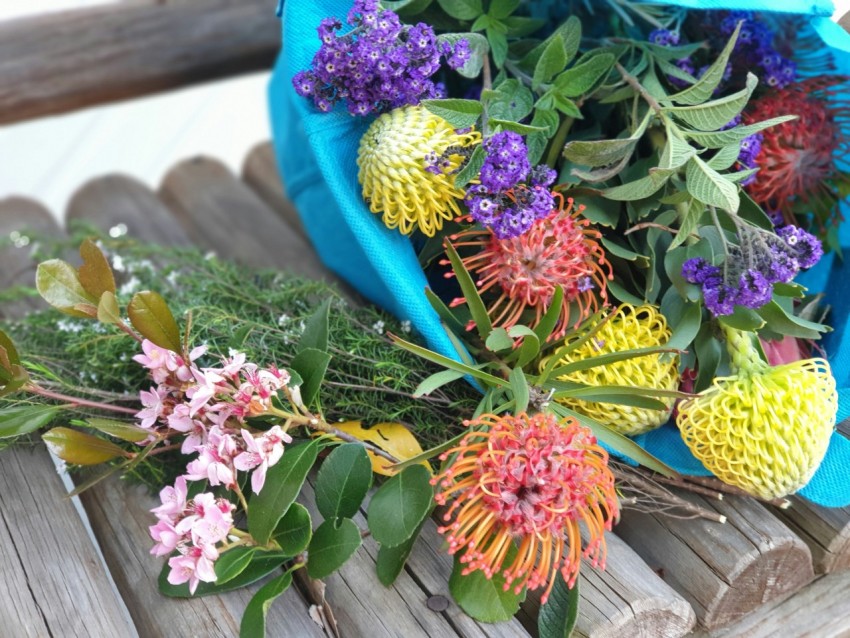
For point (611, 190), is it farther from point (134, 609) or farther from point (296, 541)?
point (134, 609)

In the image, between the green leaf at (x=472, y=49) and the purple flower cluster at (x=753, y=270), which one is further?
the green leaf at (x=472, y=49)

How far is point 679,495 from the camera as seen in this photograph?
2.46ft

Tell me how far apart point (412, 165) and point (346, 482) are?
0.25 metres

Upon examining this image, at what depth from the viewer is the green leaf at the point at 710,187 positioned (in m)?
0.61

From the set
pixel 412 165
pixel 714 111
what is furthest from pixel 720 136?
pixel 412 165

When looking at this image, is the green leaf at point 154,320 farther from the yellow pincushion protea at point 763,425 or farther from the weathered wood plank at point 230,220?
the weathered wood plank at point 230,220

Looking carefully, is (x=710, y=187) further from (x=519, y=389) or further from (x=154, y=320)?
(x=154, y=320)

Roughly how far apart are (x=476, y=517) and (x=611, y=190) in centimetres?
29

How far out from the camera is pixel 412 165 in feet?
2.16

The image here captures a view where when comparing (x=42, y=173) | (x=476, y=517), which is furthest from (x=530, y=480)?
(x=42, y=173)

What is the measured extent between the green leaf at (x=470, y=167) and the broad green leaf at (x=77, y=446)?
0.34 m

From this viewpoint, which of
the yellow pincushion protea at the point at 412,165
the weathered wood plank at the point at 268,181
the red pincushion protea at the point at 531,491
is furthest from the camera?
the weathered wood plank at the point at 268,181

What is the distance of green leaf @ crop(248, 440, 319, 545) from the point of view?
0.60m

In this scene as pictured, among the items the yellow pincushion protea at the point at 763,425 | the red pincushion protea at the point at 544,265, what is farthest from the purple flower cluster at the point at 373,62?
the yellow pincushion protea at the point at 763,425
